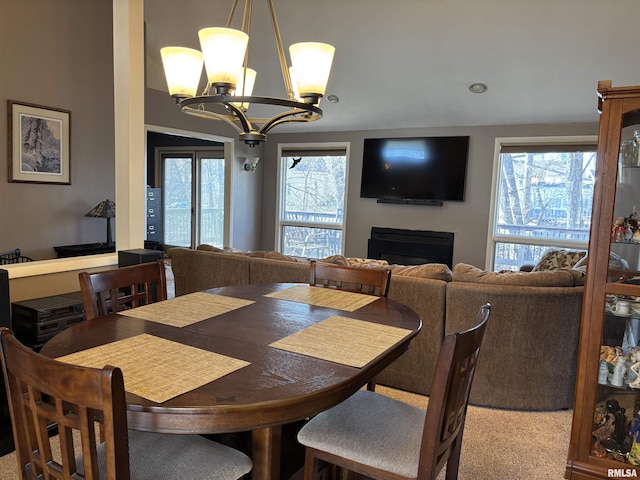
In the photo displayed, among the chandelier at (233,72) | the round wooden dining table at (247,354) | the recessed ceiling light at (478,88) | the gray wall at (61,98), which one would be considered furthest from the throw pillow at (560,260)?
the gray wall at (61,98)

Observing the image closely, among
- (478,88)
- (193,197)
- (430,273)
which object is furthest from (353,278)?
(193,197)

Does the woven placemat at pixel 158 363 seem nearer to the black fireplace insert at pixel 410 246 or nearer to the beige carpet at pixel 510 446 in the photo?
the beige carpet at pixel 510 446

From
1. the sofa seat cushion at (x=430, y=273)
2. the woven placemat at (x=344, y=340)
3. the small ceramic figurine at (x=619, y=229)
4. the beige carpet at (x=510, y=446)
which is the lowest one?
the beige carpet at (x=510, y=446)

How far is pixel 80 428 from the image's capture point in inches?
37.9

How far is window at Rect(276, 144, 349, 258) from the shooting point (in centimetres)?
715

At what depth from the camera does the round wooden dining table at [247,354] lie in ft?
3.50

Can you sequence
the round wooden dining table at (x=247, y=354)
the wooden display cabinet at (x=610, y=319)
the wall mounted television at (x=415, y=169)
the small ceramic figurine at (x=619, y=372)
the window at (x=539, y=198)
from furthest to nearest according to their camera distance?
the wall mounted television at (x=415, y=169) < the window at (x=539, y=198) < the small ceramic figurine at (x=619, y=372) < the wooden display cabinet at (x=610, y=319) < the round wooden dining table at (x=247, y=354)

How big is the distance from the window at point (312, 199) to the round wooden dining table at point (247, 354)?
16.8 feet

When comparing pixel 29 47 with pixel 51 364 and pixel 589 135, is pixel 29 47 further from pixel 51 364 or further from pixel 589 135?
pixel 589 135

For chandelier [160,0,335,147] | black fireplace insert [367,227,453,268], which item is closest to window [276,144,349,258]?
black fireplace insert [367,227,453,268]

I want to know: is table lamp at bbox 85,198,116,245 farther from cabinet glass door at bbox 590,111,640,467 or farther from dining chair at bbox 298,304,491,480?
cabinet glass door at bbox 590,111,640,467

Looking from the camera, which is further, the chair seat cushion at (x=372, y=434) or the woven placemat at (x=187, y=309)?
the woven placemat at (x=187, y=309)

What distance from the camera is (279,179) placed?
755 centimetres

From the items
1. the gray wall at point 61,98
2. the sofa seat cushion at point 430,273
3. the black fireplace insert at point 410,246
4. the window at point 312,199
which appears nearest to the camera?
the sofa seat cushion at point 430,273
